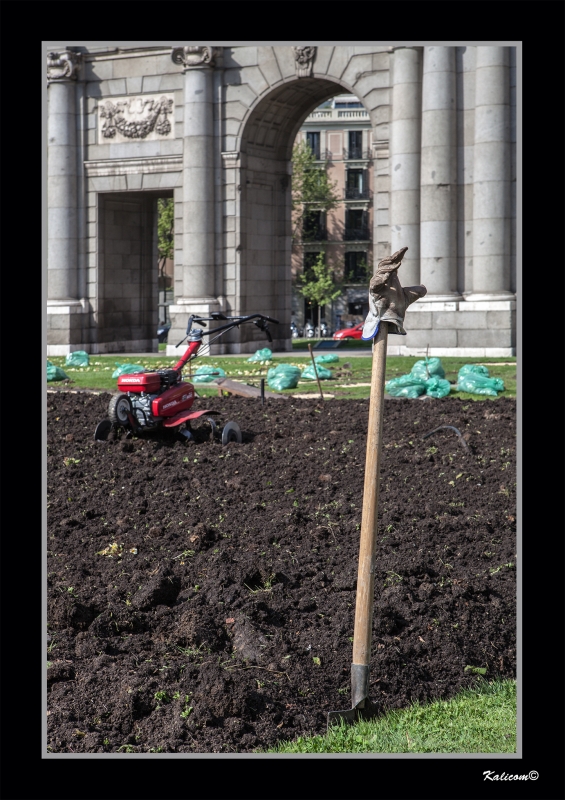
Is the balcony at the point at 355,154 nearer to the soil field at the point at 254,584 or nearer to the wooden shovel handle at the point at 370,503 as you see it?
the soil field at the point at 254,584

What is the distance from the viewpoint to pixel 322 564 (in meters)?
5.84

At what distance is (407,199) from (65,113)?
9.51m

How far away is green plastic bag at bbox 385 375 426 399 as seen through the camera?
13438 mm

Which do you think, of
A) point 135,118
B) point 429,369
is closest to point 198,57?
point 135,118

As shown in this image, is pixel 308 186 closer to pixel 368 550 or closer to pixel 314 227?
pixel 314 227

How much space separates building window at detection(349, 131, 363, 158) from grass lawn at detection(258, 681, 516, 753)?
5859cm

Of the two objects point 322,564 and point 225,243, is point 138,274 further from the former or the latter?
point 322,564

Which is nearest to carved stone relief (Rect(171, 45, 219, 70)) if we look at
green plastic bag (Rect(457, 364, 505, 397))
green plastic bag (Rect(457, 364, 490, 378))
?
green plastic bag (Rect(457, 364, 490, 378))

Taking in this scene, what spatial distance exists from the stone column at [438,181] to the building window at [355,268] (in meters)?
38.0

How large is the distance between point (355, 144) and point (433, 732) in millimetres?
59557

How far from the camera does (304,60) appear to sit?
936 inches

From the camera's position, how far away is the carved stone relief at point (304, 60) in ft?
77.6

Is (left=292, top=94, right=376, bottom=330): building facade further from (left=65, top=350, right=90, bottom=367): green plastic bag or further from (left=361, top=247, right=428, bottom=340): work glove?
(left=361, top=247, right=428, bottom=340): work glove

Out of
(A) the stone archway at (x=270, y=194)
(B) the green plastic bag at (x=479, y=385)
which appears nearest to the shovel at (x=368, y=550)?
(B) the green plastic bag at (x=479, y=385)
